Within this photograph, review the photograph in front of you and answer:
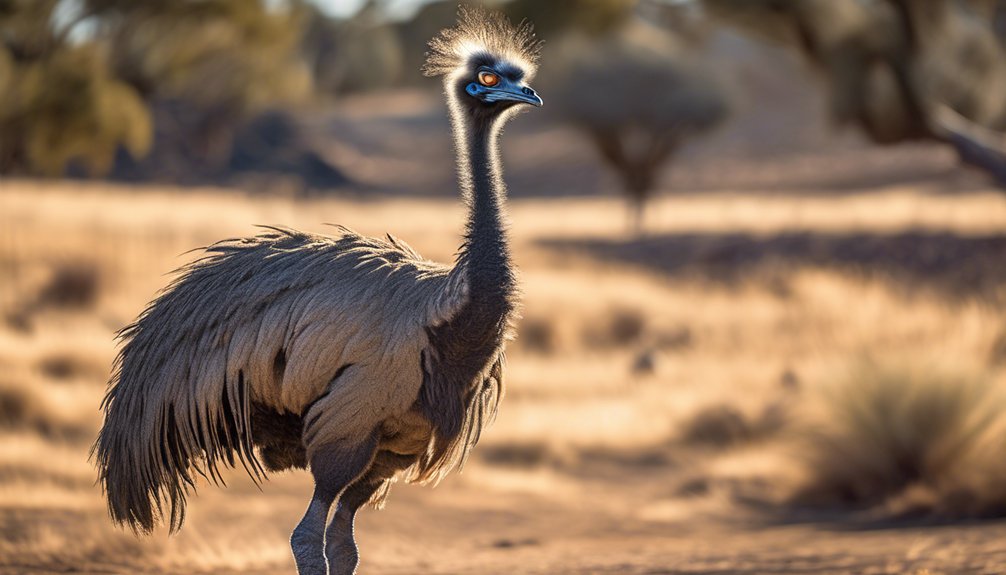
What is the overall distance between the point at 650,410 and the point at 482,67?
7.18 metres

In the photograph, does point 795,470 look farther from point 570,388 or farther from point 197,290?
point 197,290

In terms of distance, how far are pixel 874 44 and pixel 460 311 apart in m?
9.96

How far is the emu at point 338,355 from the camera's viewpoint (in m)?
4.46

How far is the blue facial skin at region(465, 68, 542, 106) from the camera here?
4492mm

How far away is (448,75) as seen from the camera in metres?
4.70

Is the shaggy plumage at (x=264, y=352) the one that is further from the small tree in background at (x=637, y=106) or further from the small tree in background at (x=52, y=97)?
the small tree in background at (x=637, y=106)

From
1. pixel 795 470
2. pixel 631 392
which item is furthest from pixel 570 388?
pixel 795 470

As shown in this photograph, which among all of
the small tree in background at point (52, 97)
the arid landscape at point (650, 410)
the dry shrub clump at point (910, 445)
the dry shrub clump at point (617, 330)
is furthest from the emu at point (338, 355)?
the small tree in background at point (52, 97)

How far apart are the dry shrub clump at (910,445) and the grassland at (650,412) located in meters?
0.01

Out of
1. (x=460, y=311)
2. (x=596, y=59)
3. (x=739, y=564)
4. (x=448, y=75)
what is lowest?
(x=739, y=564)

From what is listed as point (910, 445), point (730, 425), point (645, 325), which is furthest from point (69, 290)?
point (910, 445)

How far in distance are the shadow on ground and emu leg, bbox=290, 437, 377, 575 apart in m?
10.6

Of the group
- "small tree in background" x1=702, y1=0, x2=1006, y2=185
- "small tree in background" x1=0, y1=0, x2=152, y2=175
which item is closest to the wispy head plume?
"small tree in background" x1=702, y1=0, x2=1006, y2=185

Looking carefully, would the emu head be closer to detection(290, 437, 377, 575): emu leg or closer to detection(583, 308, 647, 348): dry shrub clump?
detection(290, 437, 377, 575): emu leg
